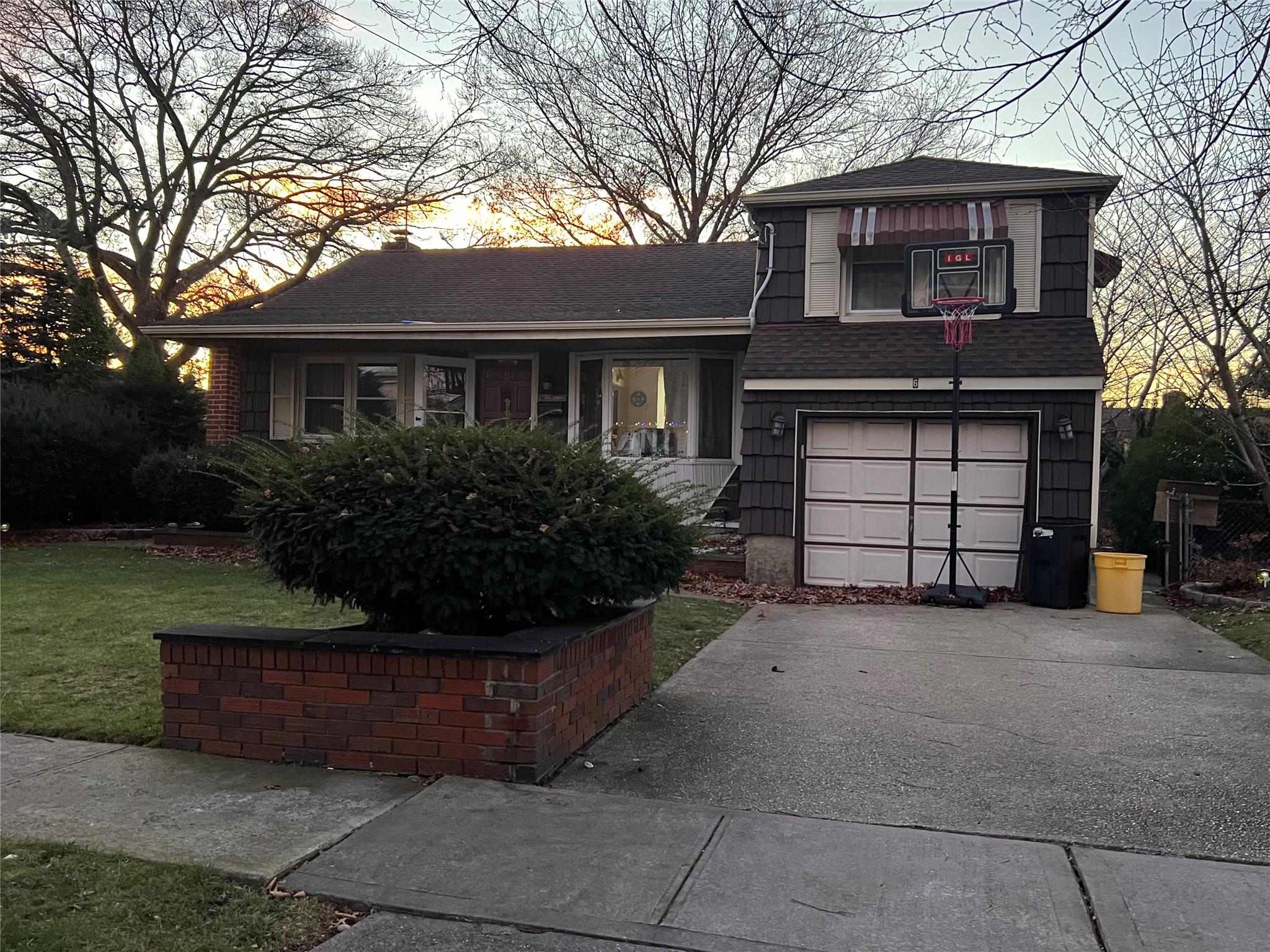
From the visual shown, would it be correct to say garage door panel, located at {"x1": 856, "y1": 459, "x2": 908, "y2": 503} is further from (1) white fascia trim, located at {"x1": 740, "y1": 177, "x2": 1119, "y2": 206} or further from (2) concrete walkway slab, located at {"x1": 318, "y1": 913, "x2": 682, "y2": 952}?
(2) concrete walkway slab, located at {"x1": 318, "y1": 913, "x2": 682, "y2": 952}

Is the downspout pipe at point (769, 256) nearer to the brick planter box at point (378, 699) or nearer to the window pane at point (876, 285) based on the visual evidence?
the window pane at point (876, 285)

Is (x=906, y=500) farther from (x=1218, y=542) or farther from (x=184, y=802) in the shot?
(x=184, y=802)

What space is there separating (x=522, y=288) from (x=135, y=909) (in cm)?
1465

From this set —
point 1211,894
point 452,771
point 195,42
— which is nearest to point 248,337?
point 195,42

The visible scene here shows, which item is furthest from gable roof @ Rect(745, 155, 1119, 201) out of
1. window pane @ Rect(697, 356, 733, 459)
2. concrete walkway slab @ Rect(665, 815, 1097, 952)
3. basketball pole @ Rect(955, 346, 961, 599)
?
concrete walkway slab @ Rect(665, 815, 1097, 952)

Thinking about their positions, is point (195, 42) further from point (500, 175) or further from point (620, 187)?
point (620, 187)

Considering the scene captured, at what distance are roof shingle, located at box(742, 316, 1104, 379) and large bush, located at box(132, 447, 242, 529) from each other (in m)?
7.63

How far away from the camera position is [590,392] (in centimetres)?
1669

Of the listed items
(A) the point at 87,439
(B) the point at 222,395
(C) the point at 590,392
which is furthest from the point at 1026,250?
(A) the point at 87,439

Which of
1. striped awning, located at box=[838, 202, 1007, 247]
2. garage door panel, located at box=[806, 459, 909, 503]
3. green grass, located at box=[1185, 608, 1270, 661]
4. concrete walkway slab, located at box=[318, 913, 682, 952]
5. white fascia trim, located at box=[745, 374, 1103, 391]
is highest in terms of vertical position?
striped awning, located at box=[838, 202, 1007, 247]

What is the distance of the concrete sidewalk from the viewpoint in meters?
3.47

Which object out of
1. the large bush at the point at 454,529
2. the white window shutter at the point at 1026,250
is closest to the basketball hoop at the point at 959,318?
the white window shutter at the point at 1026,250

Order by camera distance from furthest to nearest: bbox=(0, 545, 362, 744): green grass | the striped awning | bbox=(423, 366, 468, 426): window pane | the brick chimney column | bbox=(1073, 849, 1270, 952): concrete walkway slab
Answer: bbox=(423, 366, 468, 426): window pane < the brick chimney column < the striped awning < bbox=(0, 545, 362, 744): green grass < bbox=(1073, 849, 1270, 952): concrete walkway slab

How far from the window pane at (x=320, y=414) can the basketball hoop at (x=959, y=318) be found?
10.1 meters
